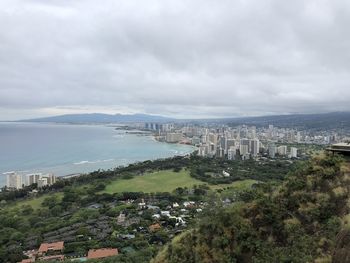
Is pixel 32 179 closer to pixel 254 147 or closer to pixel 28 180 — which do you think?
pixel 28 180

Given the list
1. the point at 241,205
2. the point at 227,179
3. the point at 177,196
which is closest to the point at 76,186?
the point at 177,196

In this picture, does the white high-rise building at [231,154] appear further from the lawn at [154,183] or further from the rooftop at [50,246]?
the rooftop at [50,246]

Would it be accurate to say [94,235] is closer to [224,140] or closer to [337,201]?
[337,201]

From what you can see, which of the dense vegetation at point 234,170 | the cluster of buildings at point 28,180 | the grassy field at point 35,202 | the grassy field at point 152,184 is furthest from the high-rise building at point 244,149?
the grassy field at point 35,202

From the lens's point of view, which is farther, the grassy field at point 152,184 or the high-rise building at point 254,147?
the high-rise building at point 254,147

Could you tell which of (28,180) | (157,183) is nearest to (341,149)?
(157,183)
